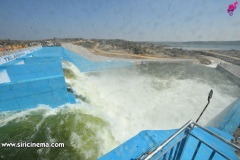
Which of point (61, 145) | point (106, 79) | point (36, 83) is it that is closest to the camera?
point (61, 145)

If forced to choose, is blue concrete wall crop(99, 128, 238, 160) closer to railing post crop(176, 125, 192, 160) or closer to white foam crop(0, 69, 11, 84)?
railing post crop(176, 125, 192, 160)

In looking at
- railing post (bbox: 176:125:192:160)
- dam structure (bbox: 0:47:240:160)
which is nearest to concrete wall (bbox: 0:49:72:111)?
dam structure (bbox: 0:47:240:160)

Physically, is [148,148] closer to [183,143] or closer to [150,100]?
[183,143]

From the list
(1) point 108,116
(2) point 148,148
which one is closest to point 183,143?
Answer: (2) point 148,148

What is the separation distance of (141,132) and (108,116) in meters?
3.39

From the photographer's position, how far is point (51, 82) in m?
6.52

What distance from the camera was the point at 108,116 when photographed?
6918mm

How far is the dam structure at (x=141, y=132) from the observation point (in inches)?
72.2

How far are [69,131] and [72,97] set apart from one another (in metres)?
2.48

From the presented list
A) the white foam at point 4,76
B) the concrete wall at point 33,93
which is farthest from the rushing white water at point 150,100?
the white foam at point 4,76

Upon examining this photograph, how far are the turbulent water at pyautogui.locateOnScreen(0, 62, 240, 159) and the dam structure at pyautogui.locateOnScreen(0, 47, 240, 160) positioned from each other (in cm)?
55

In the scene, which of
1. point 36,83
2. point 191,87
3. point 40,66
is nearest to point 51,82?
point 36,83

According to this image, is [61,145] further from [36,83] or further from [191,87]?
[191,87]

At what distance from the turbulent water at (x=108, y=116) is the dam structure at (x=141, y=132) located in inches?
21.7
